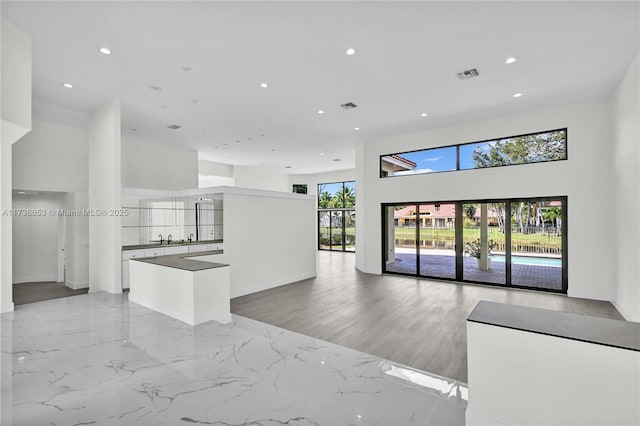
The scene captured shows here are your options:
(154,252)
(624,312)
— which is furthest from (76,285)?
(624,312)

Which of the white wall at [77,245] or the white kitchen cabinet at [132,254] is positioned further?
the white wall at [77,245]

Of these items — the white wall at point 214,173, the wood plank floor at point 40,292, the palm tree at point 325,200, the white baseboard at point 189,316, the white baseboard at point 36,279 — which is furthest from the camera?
the palm tree at point 325,200

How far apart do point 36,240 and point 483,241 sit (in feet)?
37.4

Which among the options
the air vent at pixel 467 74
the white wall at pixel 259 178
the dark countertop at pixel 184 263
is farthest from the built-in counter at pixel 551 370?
the white wall at pixel 259 178

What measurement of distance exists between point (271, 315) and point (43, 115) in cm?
663

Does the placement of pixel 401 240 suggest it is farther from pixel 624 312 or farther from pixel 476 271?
pixel 624 312

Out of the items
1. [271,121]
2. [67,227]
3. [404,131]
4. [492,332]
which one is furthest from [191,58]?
[67,227]

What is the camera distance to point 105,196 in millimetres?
6375

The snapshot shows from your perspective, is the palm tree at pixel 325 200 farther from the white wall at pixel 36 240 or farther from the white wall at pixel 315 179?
the white wall at pixel 36 240

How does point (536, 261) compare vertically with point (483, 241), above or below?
below

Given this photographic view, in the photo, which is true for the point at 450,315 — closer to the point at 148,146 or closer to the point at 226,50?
the point at 226,50

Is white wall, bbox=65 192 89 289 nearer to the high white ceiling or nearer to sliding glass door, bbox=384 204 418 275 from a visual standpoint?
the high white ceiling

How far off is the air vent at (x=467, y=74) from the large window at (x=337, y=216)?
966 centimetres

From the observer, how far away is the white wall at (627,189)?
177 inches
